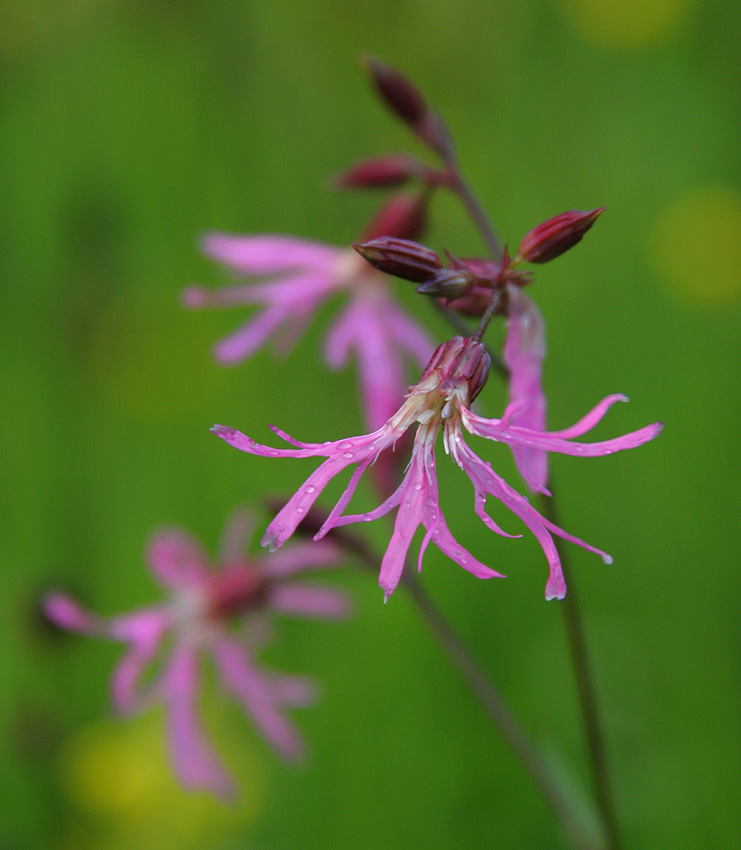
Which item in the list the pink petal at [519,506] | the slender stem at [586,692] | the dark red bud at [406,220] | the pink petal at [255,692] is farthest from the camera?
the pink petal at [255,692]

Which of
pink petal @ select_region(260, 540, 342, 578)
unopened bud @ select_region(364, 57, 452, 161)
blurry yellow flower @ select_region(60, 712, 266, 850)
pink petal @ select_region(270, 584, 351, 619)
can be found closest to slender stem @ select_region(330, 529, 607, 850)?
pink petal @ select_region(260, 540, 342, 578)

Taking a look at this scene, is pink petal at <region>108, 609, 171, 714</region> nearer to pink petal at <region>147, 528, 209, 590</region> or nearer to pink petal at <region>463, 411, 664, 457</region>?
pink petal at <region>147, 528, 209, 590</region>

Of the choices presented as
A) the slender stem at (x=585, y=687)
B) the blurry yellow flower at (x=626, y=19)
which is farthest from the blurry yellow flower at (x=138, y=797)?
the blurry yellow flower at (x=626, y=19)

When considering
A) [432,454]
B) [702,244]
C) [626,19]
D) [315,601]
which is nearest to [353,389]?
[702,244]

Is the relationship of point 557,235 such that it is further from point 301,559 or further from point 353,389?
point 353,389

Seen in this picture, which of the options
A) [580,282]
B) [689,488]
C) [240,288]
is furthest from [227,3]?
[689,488]

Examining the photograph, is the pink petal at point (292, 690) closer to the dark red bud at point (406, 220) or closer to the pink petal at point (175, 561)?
the pink petal at point (175, 561)
